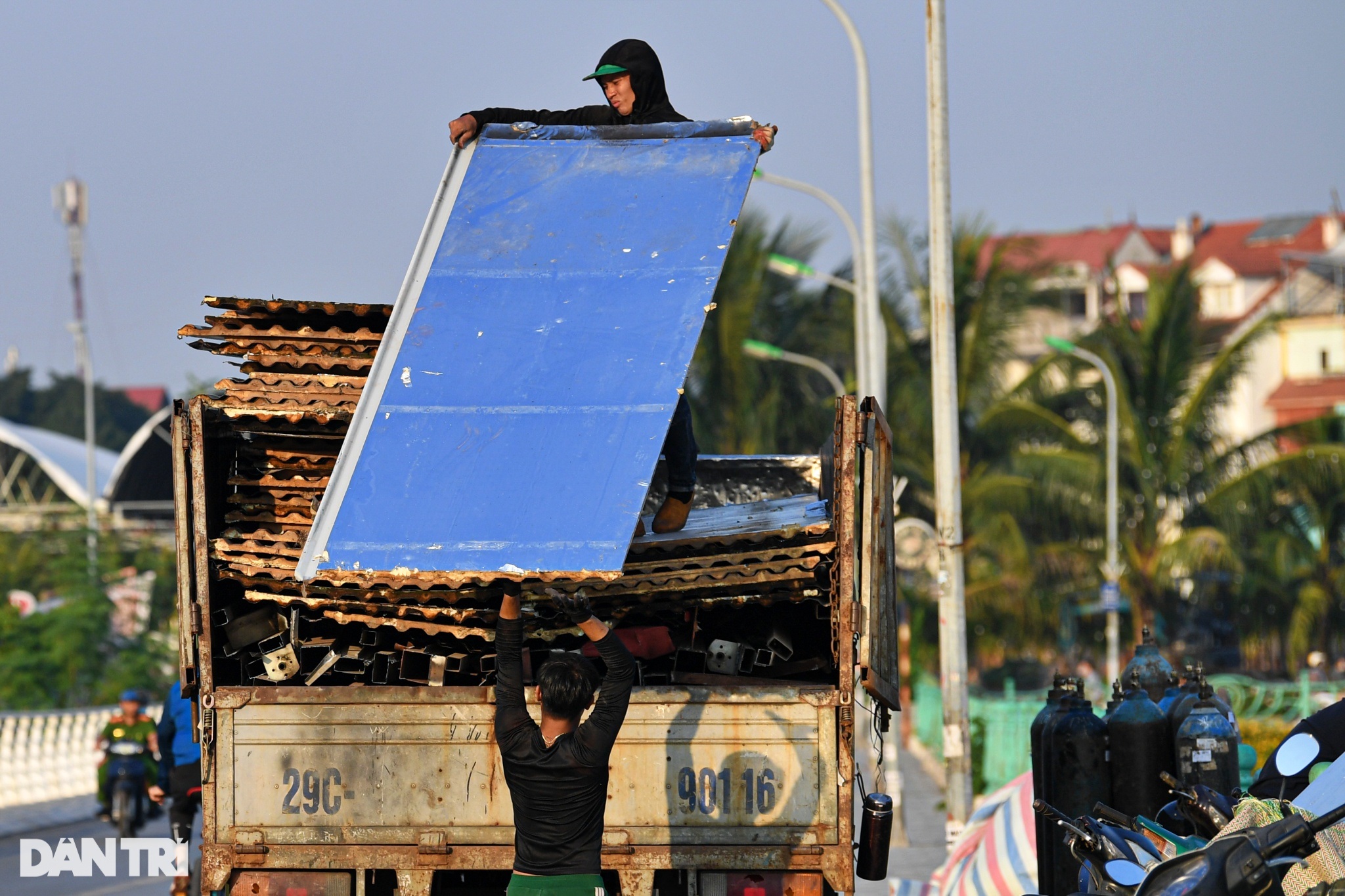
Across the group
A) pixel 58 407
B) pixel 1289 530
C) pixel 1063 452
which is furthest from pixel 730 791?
pixel 58 407

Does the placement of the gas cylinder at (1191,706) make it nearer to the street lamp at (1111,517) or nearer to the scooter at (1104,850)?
the scooter at (1104,850)

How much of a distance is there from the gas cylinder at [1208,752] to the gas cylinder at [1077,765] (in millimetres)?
454

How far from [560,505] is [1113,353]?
31.1 m

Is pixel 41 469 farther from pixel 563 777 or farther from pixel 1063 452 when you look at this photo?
pixel 563 777

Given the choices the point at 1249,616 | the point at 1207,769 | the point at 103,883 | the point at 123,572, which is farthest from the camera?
the point at 1249,616

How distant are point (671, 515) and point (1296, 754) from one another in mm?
2894

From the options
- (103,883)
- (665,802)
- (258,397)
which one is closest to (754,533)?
(665,802)

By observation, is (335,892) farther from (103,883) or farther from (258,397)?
(103,883)

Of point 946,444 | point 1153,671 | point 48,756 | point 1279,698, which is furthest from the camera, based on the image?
point 1279,698

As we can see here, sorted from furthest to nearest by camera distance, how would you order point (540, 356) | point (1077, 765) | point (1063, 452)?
1. point (1063, 452)
2. point (1077, 765)
3. point (540, 356)

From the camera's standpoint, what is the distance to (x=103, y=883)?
14.3 metres

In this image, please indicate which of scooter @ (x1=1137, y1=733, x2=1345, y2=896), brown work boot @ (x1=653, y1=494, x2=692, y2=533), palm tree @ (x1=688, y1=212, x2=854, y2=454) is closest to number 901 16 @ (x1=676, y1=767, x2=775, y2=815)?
brown work boot @ (x1=653, y1=494, x2=692, y2=533)

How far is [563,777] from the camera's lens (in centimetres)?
582

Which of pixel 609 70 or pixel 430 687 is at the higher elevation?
pixel 609 70
